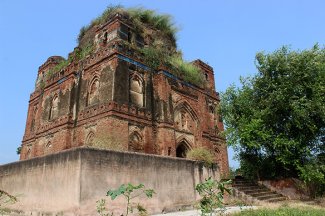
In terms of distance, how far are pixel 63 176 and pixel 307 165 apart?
9.91 meters

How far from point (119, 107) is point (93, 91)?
8.89 ft

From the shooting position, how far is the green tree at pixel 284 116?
1180cm

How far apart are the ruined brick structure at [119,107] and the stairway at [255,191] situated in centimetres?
379

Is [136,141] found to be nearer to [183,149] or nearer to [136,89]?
[136,89]

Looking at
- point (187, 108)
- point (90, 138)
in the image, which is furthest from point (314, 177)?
point (90, 138)

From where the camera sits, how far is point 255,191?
12.0 metres

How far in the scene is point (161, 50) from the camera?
56.9ft

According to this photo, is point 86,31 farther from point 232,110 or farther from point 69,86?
point 232,110

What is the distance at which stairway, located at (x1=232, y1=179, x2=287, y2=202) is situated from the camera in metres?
11.2

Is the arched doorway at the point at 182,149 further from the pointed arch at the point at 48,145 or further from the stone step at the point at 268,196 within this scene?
the pointed arch at the point at 48,145

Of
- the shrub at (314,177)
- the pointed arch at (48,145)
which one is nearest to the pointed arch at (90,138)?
the pointed arch at (48,145)

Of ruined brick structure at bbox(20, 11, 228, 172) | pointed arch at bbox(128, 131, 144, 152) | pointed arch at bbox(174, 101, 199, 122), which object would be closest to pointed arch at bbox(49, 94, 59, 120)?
ruined brick structure at bbox(20, 11, 228, 172)

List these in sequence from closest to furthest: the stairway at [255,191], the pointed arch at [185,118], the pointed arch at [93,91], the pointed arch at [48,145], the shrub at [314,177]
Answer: the shrub at [314,177]
the stairway at [255,191]
the pointed arch at [93,91]
the pointed arch at [48,145]
the pointed arch at [185,118]

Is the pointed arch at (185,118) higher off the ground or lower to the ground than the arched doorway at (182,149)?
higher
